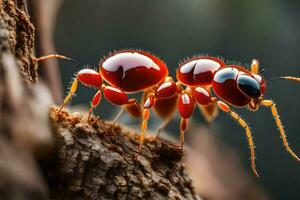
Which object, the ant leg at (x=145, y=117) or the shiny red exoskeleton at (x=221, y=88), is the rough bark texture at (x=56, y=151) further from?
the shiny red exoskeleton at (x=221, y=88)

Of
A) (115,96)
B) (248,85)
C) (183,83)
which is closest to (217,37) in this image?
(183,83)

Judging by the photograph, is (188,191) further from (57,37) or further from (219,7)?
(219,7)

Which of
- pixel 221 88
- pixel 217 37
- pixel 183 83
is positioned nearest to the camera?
pixel 221 88

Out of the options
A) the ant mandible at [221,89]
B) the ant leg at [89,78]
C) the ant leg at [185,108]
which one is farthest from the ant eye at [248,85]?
the ant leg at [89,78]

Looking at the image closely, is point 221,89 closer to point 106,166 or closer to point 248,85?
point 248,85

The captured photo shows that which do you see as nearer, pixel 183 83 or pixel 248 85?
pixel 248 85

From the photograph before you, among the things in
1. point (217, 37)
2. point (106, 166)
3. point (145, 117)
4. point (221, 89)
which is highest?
point (217, 37)

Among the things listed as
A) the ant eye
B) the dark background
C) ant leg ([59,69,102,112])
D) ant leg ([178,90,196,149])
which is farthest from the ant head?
the dark background

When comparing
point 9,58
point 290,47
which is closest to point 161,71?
point 9,58

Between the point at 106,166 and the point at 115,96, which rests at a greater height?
the point at 115,96
